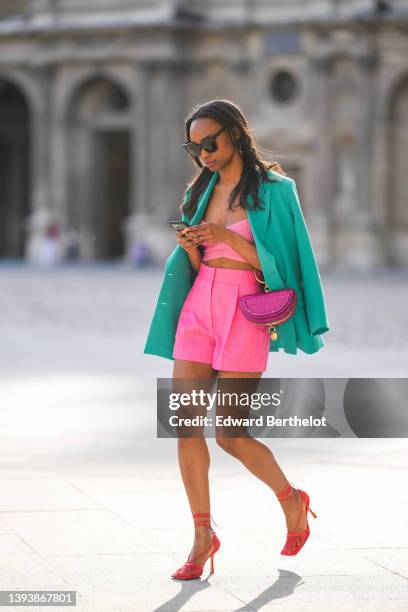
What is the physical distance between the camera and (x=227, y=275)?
6.62m

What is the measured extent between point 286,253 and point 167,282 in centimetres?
49

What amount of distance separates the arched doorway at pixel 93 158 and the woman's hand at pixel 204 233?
141ft

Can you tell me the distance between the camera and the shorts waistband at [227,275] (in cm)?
662

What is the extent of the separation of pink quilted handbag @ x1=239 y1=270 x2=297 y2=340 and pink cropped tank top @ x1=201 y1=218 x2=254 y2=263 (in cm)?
19

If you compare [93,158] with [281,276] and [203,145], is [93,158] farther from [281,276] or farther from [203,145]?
[281,276]

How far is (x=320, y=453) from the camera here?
9.92 meters

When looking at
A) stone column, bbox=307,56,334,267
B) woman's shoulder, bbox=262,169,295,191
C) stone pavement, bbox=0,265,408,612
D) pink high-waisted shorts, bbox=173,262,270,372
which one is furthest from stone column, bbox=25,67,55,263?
pink high-waisted shorts, bbox=173,262,270,372

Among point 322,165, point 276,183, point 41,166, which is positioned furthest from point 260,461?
point 41,166

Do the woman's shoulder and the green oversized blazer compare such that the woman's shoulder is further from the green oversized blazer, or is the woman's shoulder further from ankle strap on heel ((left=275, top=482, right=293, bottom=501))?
ankle strap on heel ((left=275, top=482, right=293, bottom=501))

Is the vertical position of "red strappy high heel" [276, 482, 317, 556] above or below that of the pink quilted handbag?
below

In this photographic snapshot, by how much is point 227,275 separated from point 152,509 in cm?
167

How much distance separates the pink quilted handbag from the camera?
645 centimetres

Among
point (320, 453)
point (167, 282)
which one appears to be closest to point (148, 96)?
point (320, 453)

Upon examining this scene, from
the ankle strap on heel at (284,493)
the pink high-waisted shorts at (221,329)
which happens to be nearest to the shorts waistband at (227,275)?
the pink high-waisted shorts at (221,329)
